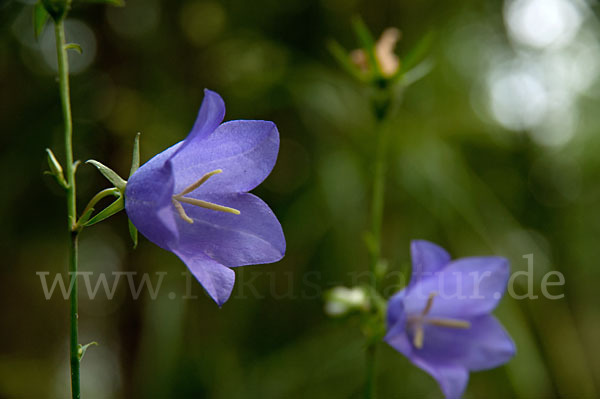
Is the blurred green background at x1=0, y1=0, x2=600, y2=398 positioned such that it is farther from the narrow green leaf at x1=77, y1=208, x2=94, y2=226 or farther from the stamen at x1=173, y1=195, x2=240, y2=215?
the narrow green leaf at x1=77, y1=208, x2=94, y2=226

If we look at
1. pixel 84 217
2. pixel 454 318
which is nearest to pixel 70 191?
pixel 84 217

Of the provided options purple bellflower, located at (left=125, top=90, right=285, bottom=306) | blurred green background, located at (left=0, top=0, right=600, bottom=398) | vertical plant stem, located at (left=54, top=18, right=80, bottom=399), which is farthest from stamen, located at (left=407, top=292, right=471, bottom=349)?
blurred green background, located at (left=0, top=0, right=600, bottom=398)

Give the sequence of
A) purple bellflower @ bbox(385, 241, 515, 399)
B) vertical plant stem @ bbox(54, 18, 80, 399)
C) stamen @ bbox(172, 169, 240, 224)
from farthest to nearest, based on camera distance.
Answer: purple bellflower @ bbox(385, 241, 515, 399), stamen @ bbox(172, 169, 240, 224), vertical plant stem @ bbox(54, 18, 80, 399)

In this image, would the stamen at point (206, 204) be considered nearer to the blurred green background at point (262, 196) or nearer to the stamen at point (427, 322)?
the stamen at point (427, 322)

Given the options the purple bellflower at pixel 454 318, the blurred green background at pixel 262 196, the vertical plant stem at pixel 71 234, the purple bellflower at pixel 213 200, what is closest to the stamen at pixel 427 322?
the purple bellflower at pixel 454 318

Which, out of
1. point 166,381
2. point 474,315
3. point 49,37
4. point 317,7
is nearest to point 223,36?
point 317,7

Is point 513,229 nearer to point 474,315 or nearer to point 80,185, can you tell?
point 474,315
